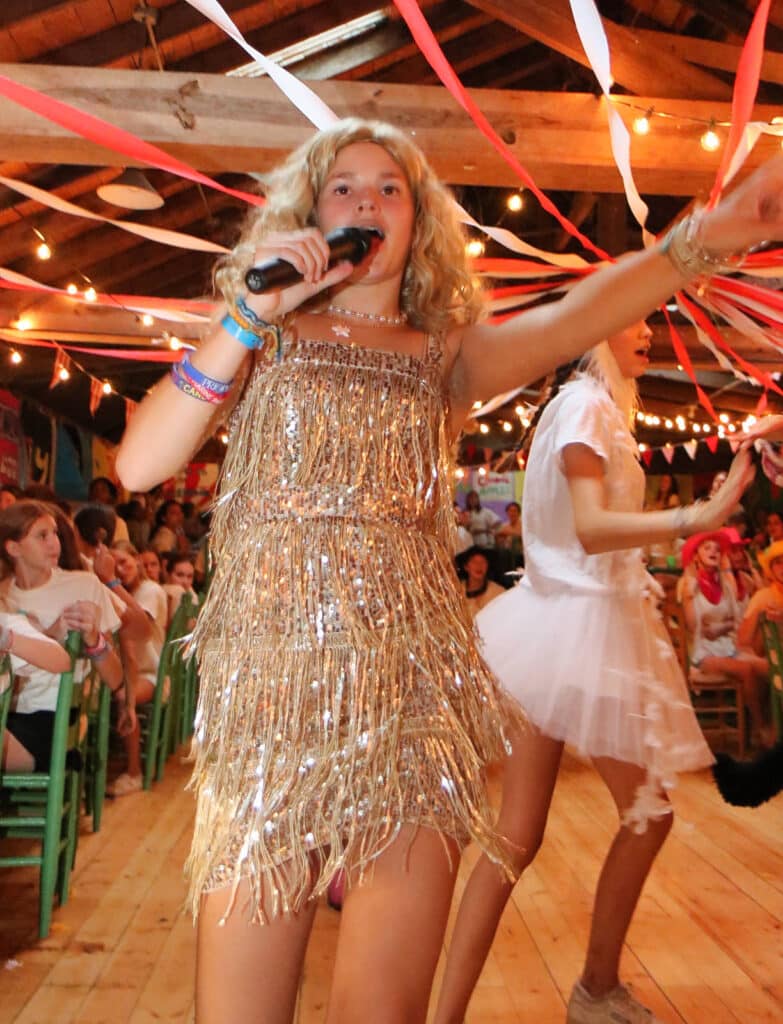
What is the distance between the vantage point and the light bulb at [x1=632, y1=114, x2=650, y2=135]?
4.07m

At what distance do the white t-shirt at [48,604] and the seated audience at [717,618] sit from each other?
12.6ft

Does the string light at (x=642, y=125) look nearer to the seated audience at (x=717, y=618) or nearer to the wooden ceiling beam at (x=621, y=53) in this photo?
the wooden ceiling beam at (x=621, y=53)

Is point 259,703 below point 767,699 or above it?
above

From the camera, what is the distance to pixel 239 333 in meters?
1.31

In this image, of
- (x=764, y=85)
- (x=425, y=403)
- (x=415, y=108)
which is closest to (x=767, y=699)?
(x=764, y=85)

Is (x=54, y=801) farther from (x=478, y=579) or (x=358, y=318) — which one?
(x=478, y=579)

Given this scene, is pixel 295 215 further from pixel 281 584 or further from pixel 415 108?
pixel 415 108

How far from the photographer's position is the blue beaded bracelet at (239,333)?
131cm

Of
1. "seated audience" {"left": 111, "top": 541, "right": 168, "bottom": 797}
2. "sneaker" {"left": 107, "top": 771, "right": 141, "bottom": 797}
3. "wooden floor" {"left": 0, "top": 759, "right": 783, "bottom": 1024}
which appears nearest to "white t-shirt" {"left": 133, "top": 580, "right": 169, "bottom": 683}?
"seated audience" {"left": 111, "top": 541, "right": 168, "bottom": 797}

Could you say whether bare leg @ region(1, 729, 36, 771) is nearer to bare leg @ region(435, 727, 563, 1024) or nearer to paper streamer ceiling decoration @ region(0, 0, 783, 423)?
bare leg @ region(435, 727, 563, 1024)

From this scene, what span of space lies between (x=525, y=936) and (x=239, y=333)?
2.34 m

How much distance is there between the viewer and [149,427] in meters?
1.32

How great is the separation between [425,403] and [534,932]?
218 cm

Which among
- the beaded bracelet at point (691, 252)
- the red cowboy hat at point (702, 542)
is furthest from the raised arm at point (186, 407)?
the red cowboy hat at point (702, 542)
